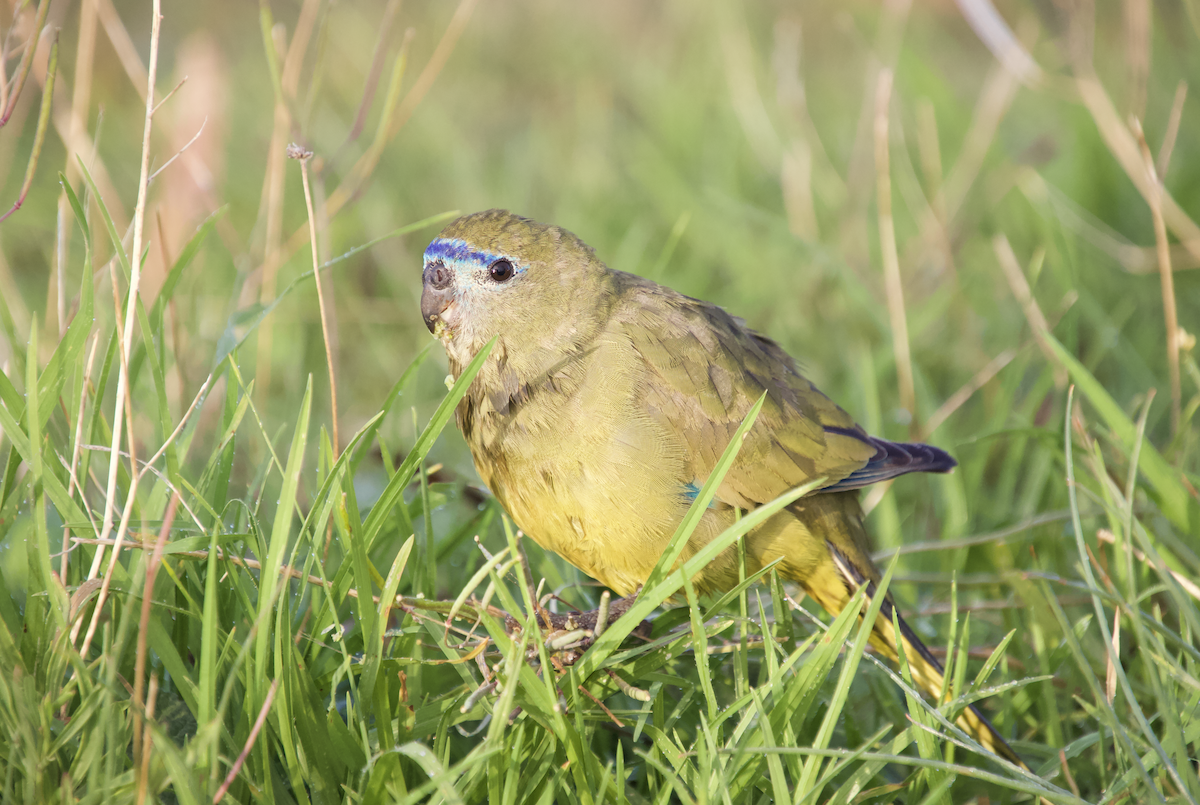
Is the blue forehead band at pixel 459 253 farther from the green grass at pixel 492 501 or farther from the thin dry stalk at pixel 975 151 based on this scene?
the thin dry stalk at pixel 975 151

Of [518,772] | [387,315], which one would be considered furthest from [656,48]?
[518,772]

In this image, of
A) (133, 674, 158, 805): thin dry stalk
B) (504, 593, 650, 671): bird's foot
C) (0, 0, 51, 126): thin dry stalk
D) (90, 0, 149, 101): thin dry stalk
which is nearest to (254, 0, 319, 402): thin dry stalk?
(90, 0, 149, 101): thin dry stalk

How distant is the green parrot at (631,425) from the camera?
2529mm

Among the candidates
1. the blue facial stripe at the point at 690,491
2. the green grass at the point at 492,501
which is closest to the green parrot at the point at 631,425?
the blue facial stripe at the point at 690,491

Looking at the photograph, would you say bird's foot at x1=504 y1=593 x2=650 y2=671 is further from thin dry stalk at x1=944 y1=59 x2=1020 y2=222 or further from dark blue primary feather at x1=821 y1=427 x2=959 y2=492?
thin dry stalk at x1=944 y1=59 x2=1020 y2=222

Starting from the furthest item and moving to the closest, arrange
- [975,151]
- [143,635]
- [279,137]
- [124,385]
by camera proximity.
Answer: [975,151], [279,137], [124,385], [143,635]

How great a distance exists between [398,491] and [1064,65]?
653 centimetres

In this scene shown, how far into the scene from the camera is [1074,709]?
2668 mm

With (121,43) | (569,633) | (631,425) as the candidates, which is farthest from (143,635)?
(121,43)

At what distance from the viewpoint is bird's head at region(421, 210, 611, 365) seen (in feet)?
9.18

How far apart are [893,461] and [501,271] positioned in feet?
4.58

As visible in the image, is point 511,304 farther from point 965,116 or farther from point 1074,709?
point 965,116

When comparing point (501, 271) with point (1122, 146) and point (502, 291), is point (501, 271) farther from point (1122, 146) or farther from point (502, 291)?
point (1122, 146)

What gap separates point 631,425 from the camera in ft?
8.44
